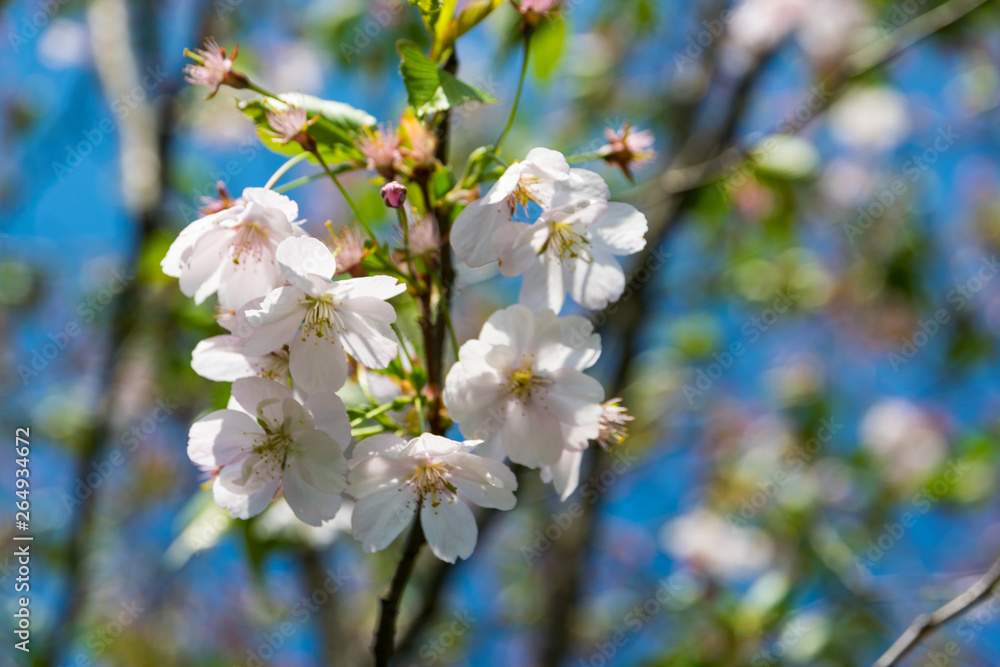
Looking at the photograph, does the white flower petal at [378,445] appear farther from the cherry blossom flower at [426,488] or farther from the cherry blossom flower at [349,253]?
the cherry blossom flower at [349,253]

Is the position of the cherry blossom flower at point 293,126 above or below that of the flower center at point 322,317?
above

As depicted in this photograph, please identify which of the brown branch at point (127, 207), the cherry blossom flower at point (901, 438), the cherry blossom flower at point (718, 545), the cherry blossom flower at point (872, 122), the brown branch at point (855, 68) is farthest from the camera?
the cherry blossom flower at point (872, 122)

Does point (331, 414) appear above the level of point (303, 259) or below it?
below

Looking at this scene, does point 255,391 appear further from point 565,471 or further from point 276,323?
point 565,471

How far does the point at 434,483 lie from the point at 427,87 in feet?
1.73

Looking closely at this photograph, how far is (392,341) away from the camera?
988 mm

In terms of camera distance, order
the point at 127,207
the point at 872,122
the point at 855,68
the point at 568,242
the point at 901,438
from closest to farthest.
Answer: the point at 568,242, the point at 855,68, the point at 127,207, the point at 872,122, the point at 901,438

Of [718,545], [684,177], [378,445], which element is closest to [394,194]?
[378,445]

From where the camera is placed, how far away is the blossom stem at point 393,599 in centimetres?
109

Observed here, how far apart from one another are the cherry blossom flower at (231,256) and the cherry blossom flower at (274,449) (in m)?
0.14

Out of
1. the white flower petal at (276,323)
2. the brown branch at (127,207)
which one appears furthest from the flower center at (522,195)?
the brown branch at (127,207)

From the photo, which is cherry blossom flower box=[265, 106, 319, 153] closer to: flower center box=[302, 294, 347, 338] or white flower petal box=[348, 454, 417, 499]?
flower center box=[302, 294, 347, 338]

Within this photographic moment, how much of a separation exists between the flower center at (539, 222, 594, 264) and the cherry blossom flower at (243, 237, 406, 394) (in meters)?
0.25

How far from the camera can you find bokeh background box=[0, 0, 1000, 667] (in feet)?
8.70
